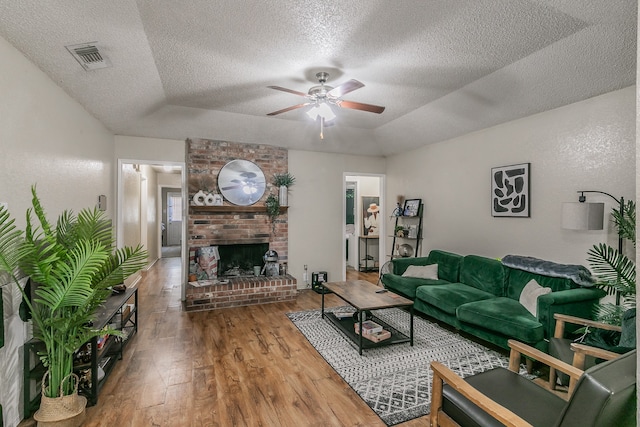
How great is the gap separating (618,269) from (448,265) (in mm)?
1950

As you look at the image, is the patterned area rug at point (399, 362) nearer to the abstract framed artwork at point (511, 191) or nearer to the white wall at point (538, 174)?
the white wall at point (538, 174)

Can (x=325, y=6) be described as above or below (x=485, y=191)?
above

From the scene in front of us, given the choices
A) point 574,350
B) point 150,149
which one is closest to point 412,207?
point 574,350

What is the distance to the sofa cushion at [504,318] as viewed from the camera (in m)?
2.69

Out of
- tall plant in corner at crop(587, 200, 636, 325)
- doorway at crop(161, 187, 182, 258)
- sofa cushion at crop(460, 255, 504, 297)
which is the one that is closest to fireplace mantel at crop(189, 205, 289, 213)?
sofa cushion at crop(460, 255, 504, 297)

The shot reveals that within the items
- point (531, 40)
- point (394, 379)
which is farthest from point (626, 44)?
point (394, 379)

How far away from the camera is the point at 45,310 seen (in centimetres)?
215

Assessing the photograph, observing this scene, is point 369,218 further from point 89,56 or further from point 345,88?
point 89,56

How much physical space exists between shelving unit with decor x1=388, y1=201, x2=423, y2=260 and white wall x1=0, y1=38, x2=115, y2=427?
468 cm

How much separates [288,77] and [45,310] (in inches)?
108

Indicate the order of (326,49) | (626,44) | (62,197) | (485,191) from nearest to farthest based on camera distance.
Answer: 1. (626,44)
2. (326,49)
3. (62,197)
4. (485,191)

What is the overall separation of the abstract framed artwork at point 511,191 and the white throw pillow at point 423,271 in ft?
3.57

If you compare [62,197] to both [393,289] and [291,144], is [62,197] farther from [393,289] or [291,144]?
[393,289]

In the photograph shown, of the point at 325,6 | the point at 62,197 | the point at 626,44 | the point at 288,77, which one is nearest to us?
the point at 325,6
